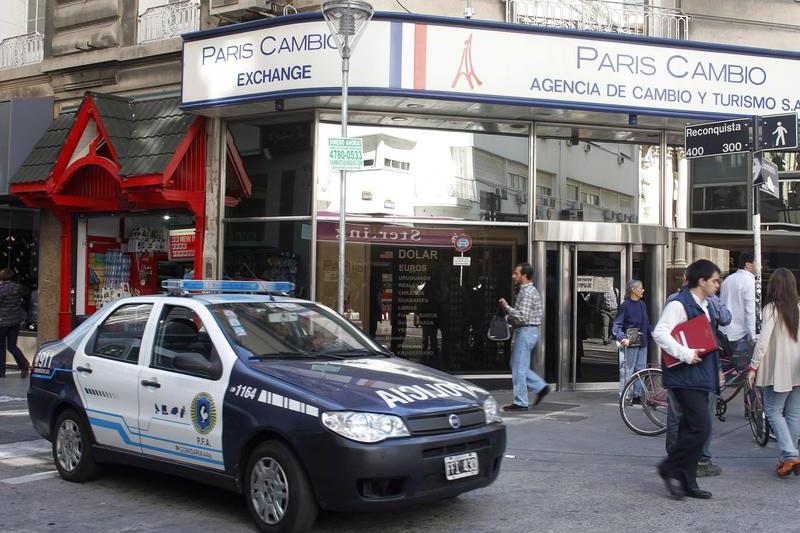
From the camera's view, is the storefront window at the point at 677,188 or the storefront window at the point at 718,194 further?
the storefront window at the point at 718,194

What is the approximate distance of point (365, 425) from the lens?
5113 millimetres

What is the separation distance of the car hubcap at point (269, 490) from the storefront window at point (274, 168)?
758 cm

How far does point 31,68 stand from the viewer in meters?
16.4

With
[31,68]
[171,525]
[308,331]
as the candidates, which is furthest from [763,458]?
[31,68]

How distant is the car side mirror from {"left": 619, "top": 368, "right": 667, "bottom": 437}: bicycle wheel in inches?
194

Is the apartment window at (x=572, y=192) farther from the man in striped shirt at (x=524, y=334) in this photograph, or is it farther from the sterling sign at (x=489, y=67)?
the man in striped shirt at (x=524, y=334)

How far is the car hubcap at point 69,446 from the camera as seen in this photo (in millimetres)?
6879

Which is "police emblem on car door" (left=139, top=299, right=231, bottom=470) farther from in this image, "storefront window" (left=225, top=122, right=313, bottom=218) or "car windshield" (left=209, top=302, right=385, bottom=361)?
"storefront window" (left=225, top=122, right=313, bottom=218)

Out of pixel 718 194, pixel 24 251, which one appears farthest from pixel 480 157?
pixel 24 251

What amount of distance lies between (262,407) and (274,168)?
8.19 metres

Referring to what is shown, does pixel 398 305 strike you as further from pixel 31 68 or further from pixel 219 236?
pixel 31 68

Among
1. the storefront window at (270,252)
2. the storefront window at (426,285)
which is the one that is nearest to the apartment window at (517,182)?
the storefront window at (426,285)

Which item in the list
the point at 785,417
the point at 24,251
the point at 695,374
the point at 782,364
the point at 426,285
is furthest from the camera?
the point at 24,251

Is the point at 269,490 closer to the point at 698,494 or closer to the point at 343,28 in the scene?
the point at 698,494
